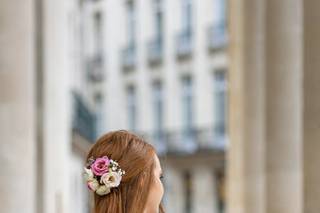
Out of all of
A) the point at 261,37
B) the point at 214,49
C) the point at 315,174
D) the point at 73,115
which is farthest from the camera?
the point at 214,49

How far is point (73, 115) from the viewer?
37.0m

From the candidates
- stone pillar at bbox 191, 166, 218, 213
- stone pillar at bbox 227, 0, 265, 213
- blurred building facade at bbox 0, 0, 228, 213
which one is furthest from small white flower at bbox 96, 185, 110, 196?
stone pillar at bbox 191, 166, 218, 213

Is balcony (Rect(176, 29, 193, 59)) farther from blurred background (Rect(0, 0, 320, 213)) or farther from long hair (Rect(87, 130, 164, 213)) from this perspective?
long hair (Rect(87, 130, 164, 213))

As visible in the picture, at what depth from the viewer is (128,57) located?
155ft

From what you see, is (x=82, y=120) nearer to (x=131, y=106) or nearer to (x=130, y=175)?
(x=131, y=106)

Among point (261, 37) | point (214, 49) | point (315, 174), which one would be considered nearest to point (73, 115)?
point (214, 49)

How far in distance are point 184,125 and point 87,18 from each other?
657 cm

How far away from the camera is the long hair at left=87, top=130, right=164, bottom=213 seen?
5.69 meters

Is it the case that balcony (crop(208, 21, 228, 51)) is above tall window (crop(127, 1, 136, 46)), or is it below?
below

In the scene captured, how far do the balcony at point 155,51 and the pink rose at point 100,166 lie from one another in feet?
133

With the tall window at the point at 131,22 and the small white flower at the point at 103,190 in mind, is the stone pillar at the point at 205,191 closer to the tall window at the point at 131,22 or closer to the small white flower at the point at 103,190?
the tall window at the point at 131,22

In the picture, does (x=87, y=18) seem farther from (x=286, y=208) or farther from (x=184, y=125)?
(x=286, y=208)

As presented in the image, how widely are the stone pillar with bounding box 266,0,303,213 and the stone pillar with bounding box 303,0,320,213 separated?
4.91 m

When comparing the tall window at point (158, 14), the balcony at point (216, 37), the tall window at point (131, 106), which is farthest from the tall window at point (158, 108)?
the balcony at point (216, 37)
